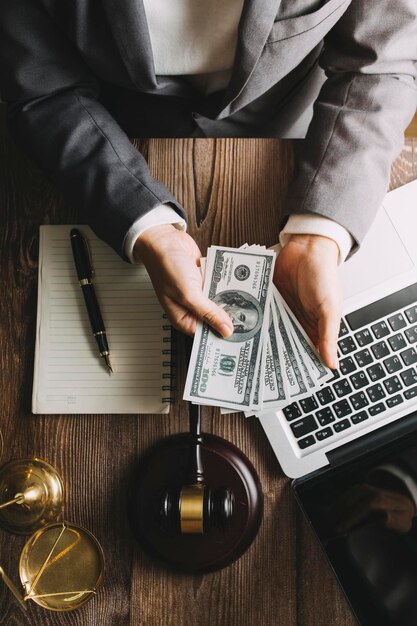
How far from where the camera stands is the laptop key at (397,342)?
0.84 m

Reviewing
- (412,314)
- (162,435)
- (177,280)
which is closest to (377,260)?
(412,314)

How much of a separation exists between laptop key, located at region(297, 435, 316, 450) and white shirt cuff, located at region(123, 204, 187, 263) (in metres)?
0.36

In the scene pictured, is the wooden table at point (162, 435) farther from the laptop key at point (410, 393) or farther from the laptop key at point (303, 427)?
the laptop key at point (410, 393)

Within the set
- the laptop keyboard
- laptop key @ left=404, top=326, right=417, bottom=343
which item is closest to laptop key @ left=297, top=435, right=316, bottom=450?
the laptop keyboard

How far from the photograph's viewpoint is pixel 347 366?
2.74 ft

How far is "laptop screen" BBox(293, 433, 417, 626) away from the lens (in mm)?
671

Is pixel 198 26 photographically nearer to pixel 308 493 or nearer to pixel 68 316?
pixel 68 316

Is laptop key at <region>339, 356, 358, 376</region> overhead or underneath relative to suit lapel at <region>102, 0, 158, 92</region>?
underneath

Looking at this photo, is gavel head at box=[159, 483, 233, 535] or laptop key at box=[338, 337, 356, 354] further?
laptop key at box=[338, 337, 356, 354]

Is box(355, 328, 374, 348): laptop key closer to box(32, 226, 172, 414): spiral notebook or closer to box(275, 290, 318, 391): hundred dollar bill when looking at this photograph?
box(275, 290, 318, 391): hundred dollar bill

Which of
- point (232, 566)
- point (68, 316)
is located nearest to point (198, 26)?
point (68, 316)

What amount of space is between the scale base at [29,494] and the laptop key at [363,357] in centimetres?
47

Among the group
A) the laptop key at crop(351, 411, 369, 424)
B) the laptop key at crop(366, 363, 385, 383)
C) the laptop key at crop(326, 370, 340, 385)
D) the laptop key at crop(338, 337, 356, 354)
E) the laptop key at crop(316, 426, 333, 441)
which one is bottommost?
the laptop key at crop(316, 426, 333, 441)

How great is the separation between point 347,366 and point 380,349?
0.18 ft
